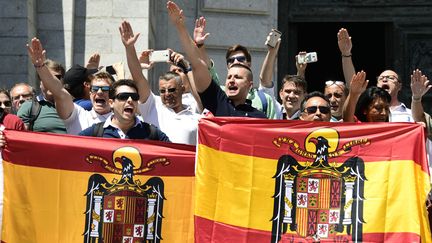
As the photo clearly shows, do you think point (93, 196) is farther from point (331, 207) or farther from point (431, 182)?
point (431, 182)

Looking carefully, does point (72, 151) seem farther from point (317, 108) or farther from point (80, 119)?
point (317, 108)

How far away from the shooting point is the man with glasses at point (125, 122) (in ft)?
35.3

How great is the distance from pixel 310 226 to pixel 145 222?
4.62ft

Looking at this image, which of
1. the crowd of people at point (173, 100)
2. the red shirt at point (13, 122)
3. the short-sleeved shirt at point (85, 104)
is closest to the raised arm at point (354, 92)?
the crowd of people at point (173, 100)

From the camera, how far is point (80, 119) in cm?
1161

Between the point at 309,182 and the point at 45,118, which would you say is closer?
the point at 309,182

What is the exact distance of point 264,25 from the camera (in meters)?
18.1

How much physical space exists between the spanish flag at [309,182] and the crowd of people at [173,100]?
0.67 m

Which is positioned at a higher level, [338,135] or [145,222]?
[338,135]

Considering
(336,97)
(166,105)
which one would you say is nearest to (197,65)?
(166,105)

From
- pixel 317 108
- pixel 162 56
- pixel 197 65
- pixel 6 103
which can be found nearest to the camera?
pixel 197 65

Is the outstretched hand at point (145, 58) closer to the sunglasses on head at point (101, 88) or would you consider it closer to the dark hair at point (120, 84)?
the sunglasses on head at point (101, 88)

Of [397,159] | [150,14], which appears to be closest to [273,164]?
[397,159]

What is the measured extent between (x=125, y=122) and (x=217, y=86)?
0.91m
